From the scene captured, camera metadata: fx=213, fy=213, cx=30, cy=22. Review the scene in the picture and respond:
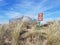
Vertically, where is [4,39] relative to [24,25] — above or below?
below

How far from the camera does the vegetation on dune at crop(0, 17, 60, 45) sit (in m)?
6.06

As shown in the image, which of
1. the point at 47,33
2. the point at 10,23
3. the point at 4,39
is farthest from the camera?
the point at 10,23

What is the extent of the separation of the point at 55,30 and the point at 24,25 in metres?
1.03

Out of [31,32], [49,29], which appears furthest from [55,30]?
[31,32]

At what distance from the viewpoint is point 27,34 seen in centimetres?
620

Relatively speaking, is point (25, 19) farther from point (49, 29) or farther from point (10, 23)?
point (49, 29)

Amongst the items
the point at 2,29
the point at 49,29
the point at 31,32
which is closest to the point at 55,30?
the point at 49,29

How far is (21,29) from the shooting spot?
6.44 m

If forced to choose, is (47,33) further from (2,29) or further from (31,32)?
(2,29)

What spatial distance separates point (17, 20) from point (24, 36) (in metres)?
0.94

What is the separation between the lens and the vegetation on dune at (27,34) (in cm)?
606

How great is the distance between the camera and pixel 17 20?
22.9 ft

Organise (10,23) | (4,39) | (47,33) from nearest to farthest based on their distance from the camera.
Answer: (47,33)
(4,39)
(10,23)

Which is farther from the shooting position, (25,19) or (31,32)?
(25,19)
